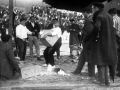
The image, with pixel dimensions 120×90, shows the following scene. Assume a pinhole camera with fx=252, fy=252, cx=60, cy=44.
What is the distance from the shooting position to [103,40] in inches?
222

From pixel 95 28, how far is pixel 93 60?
2.55 ft

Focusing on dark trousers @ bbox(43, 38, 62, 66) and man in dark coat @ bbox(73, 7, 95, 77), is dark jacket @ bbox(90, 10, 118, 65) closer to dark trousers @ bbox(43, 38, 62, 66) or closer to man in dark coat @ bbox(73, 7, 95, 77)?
man in dark coat @ bbox(73, 7, 95, 77)

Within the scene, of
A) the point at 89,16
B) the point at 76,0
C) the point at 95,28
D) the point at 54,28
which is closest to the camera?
the point at 95,28

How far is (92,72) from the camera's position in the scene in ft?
22.1

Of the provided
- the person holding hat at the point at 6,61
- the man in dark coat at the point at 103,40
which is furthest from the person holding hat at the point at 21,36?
the man in dark coat at the point at 103,40

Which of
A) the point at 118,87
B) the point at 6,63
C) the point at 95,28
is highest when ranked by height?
the point at 95,28

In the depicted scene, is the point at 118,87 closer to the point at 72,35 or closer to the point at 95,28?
the point at 95,28

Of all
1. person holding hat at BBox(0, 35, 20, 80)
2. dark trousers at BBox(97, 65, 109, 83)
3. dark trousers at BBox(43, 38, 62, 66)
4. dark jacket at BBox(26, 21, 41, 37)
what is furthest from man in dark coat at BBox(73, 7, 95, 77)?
dark jacket at BBox(26, 21, 41, 37)

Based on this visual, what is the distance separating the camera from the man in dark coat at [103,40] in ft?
18.3

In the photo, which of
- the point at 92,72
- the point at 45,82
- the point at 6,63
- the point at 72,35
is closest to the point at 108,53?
the point at 92,72

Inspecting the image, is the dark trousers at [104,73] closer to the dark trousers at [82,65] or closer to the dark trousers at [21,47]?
the dark trousers at [82,65]

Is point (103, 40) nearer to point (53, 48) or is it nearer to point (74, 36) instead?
point (53, 48)

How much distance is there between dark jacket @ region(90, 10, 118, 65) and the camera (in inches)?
220

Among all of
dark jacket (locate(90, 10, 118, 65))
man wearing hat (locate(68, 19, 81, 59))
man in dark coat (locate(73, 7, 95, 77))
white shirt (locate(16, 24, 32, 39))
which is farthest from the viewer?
man wearing hat (locate(68, 19, 81, 59))
